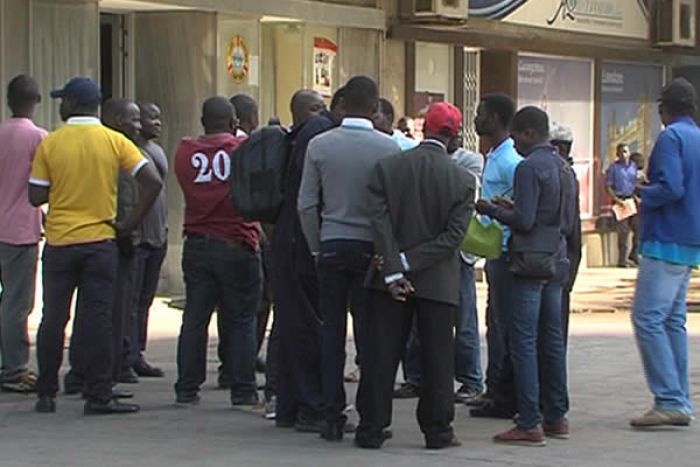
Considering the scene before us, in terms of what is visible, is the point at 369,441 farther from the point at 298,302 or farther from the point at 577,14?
the point at 577,14

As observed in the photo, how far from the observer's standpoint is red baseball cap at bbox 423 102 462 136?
9695 millimetres

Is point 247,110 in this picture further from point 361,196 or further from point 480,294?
point 480,294

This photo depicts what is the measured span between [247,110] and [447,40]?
11894 mm

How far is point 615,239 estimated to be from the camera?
1115 inches

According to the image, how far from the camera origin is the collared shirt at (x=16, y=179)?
11281mm

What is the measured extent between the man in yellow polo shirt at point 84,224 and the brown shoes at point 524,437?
2.55 metres

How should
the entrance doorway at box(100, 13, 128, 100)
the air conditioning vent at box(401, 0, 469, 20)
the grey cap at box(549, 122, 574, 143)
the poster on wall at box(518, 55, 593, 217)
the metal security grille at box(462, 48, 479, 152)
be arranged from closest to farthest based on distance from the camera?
the grey cap at box(549, 122, 574, 143) → the entrance doorway at box(100, 13, 128, 100) → the air conditioning vent at box(401, 0, 469, 20) → the metal security grille at box(462, 48, 479, 152) → the poster on wall at box(518, 55, 593, 217)

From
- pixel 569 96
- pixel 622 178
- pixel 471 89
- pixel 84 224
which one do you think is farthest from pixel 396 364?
pixel 622 178

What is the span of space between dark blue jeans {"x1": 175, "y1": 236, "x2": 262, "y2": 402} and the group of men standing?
0.04ft

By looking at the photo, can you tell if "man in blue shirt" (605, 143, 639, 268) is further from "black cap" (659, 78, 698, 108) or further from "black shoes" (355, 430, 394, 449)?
"black shoes" (355, 430, 394, 449)

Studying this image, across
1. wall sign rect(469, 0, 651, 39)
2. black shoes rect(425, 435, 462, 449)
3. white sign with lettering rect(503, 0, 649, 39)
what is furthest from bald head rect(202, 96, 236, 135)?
white sign with lettering rect(503, 0, 649, 39)

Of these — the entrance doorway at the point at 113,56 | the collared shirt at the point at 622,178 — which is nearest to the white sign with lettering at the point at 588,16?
the collared shirt at the point at 622,178

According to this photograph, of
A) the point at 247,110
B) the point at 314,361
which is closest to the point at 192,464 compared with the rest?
the point at 314,361

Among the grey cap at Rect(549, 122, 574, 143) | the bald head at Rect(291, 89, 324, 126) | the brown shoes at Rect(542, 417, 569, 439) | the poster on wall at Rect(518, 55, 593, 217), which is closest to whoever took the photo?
the brown shoes at Rect(542, 417, 569, 439)
